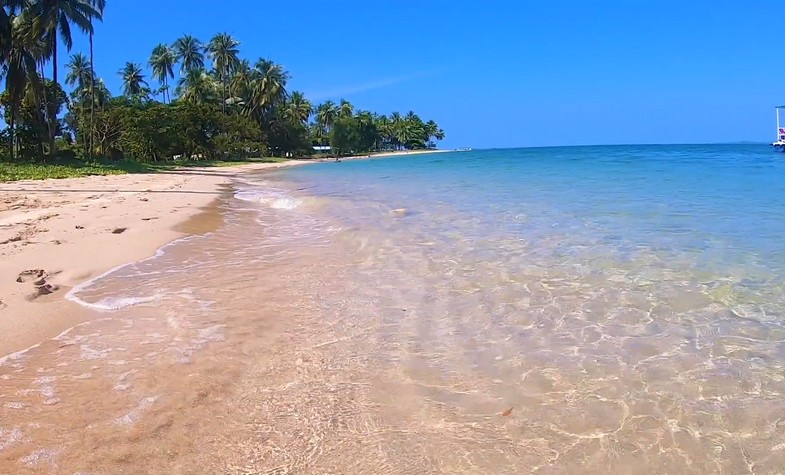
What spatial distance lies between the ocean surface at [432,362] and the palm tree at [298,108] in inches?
3130

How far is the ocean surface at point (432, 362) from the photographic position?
9.06ft

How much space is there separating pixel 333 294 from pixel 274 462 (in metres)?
3.07

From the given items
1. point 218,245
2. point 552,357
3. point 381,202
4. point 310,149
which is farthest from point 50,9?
point 310,149

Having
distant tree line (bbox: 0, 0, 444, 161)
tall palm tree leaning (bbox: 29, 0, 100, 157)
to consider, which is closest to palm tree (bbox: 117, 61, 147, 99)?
distant tree line (bbox: 0, 0, 444, 161)

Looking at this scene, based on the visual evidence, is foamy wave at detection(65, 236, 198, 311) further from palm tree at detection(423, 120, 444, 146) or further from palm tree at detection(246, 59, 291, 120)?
palm tree at detection(423, 120, 444, 146)

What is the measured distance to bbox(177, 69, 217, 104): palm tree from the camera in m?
63.4

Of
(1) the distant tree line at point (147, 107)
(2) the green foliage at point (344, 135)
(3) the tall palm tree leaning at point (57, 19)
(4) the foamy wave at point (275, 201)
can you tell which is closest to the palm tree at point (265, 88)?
(1) the distant tree line at point (147, 107)

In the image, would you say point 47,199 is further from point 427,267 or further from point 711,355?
point 711,355

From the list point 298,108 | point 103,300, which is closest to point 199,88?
point 298,108

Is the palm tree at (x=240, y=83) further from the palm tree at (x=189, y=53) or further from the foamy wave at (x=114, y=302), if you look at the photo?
the foamy wave at (x=114, y=302)

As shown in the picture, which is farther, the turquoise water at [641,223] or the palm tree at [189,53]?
the palm tree at [189,53]

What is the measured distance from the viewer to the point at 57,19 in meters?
31.2

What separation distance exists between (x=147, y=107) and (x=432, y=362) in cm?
5625

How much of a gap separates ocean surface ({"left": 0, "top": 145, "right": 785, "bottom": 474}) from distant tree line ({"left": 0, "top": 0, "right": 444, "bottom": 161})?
31754mm
